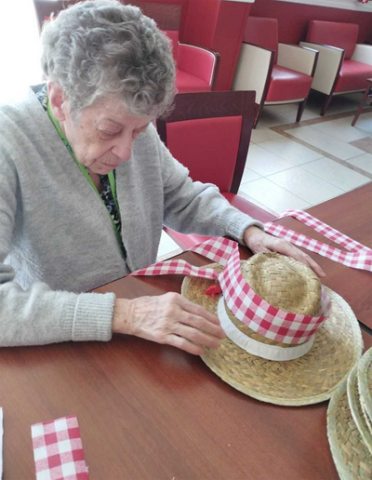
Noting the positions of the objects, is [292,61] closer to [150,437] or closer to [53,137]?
[53,137]

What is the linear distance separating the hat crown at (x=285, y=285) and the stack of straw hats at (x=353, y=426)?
0.46ft

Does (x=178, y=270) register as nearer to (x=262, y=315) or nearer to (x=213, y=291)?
(x=213, y=291)

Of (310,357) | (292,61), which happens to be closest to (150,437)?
(310,357)

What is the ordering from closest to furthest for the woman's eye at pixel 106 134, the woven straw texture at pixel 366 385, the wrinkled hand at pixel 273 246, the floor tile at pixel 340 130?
the woven straw texture at pixel 366 385, the woman's eye at pixel 106 134, the wrinkled hand at pixel 273 246, the floor tile at pixel 340 130

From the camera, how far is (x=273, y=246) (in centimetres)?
105

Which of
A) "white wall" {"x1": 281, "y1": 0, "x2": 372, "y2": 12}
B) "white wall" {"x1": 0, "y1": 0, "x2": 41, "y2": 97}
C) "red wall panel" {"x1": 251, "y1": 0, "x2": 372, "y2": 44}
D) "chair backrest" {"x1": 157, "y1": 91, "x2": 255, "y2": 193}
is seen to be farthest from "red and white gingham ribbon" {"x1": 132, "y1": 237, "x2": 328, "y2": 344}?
"white wall" {"x1": 281, "y1": 0, "x2": 372, "y2": 12}

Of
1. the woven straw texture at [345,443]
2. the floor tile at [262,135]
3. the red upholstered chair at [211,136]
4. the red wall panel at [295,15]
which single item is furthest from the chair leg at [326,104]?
the woven straw texture at [345,443]

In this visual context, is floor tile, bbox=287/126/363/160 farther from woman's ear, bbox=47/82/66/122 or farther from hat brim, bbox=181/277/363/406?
woman's ear, bbox=47/82/66/122

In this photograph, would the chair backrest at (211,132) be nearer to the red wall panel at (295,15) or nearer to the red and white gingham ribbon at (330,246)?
the red and white gingham ribbon at (330,246)

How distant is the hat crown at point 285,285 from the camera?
0.70m

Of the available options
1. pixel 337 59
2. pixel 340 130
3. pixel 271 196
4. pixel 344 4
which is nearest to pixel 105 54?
pixel 271 196

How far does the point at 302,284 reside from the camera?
28.6 inches

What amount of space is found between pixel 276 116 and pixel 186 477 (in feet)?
15.1

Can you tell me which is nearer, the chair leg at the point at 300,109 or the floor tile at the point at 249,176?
the floor tile at the point at 249,176
